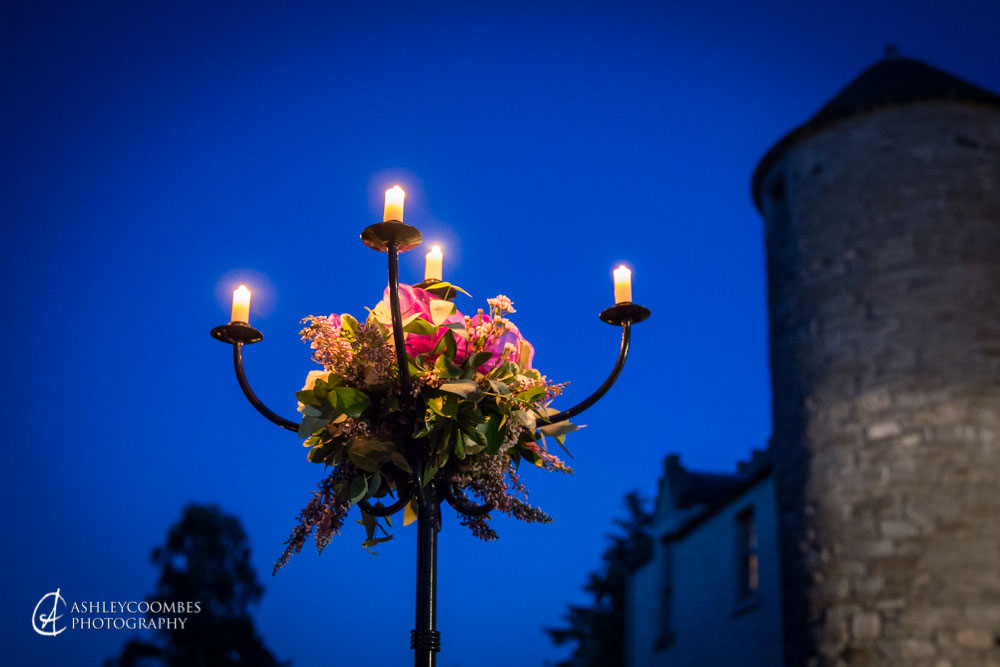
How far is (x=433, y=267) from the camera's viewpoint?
3693 millimetres

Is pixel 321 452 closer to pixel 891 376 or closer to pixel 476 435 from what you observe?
pixel 476 435

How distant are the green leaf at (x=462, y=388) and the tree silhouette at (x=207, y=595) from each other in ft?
91.3

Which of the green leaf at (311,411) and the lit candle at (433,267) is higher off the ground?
the lit candle at (433,267)

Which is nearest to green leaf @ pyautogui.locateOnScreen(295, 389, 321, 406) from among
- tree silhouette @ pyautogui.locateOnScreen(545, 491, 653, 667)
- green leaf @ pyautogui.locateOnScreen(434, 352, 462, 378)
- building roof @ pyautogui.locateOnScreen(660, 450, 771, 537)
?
green leaf @ pyautogui.locateOnScreen(434, 352, 462, 378)

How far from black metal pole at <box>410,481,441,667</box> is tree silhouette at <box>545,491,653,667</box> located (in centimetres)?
1942

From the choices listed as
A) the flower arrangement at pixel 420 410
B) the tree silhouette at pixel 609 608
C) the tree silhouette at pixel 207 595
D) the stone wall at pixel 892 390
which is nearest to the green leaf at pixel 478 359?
the flower arrangement at pixel 420 410

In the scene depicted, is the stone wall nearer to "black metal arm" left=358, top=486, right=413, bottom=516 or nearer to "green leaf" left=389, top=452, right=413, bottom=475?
"black metal arm" left=358, top=486, right=413, bottom=516

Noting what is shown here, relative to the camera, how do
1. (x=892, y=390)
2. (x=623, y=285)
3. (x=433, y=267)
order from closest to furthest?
(x=433, y=267), (x=623, y=285), (x=892, y=390)

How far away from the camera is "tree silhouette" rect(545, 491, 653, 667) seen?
26.3 m

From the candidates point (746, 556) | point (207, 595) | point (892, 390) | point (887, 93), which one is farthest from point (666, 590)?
point (207, 595)

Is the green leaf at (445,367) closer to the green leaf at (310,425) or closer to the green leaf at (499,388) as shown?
the green leaf at (499,388)

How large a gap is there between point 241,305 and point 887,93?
35.9 feet

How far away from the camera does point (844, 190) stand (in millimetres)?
11977

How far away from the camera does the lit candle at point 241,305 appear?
3.73 metres
